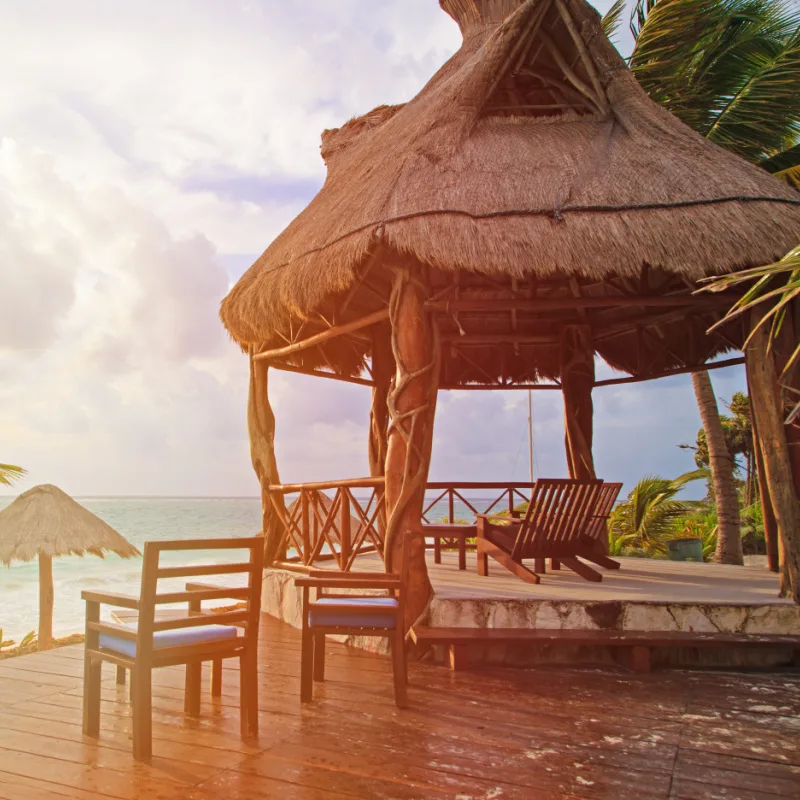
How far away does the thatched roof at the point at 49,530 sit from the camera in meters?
8.22

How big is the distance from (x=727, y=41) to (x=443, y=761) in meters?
12.2

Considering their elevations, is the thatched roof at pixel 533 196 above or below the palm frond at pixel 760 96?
below

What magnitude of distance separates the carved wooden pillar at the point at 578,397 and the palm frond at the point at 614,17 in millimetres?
7167

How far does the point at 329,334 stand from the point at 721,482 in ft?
22.6

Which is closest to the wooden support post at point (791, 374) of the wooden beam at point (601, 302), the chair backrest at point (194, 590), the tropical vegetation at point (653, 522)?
the wooden beam at point (601, 302)

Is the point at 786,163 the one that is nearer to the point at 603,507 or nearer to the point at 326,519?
the point at 603,507

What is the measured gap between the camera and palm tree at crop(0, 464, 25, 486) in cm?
804

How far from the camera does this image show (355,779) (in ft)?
9.22

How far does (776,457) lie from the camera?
5.16 meters

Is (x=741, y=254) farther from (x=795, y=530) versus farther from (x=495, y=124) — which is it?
(x=495, y=124)

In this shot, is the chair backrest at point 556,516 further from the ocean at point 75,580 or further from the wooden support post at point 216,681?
the ocean at point 75,580

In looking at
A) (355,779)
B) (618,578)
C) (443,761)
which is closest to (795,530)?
(618,578)

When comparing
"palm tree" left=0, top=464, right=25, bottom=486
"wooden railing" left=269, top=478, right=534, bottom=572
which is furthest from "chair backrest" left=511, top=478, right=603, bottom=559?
"palm tree" left=0, top=464, right=25, bottom=486

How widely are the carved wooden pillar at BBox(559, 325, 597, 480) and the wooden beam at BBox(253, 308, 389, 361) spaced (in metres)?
2.89
